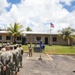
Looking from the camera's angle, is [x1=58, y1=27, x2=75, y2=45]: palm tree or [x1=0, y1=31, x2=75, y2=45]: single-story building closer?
[x1=58, y1=27, x2=75, y2=45]: palm tree

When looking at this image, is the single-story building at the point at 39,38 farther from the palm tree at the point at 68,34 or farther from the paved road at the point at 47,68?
the paved road at the point at 47,68

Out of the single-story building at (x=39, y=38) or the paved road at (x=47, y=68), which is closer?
the paved road at (x=47, y=68)

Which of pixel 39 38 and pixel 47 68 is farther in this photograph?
pixel 39 38

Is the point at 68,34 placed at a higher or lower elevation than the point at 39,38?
higher

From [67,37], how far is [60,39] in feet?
10.7

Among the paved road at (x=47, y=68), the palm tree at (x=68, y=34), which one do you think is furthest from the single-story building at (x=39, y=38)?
the paved road at (x=47, y=68)

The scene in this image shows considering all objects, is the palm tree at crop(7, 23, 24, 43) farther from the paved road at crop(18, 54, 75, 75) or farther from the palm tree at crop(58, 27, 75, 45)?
the paved road at crop(18, 54, 75, 75)

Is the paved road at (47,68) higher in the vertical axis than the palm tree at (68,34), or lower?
lower

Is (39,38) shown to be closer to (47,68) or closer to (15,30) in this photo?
(15,30)

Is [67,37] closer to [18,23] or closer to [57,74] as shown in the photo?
[18,23]

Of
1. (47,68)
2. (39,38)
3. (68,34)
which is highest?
(68,34)

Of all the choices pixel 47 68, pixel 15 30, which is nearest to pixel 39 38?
pixel 15 30

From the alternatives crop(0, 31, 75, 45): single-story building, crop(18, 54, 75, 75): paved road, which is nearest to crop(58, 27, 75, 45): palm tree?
crop(0, 31, 75, 45): single-story building

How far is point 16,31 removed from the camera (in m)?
53.7
